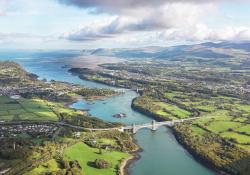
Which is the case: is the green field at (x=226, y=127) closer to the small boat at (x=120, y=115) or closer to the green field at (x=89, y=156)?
the small boat at (x=120, y=115)

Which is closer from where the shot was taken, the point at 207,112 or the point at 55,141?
the point at 55,141

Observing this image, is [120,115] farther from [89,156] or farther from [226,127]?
[89,156]

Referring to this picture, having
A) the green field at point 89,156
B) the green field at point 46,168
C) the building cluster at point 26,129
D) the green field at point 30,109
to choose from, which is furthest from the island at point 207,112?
the building cluster at point 26,129

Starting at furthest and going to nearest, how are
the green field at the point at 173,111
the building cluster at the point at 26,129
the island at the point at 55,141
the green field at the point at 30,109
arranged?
the green field at the point at 173,111 → the green field at the point at 30,109 → the building cluster at the point at 26,129 → the island at the point at 55,141

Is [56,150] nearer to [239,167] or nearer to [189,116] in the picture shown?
[239,167]

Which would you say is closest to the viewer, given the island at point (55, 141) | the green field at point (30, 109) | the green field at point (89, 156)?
the island at point (55, 141)

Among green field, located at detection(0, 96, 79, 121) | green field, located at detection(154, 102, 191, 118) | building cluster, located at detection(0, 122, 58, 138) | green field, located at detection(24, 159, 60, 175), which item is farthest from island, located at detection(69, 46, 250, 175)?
building cluster, located at detection(0, 122, 58, 138)

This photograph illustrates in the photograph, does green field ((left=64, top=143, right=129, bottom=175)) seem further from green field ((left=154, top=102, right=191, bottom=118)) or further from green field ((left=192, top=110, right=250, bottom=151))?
green field ((left=154, top=102, right=191, bottom=118))

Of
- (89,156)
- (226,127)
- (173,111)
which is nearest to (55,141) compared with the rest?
(89,156)

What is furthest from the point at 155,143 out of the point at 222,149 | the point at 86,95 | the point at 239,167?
the point at 86,95
